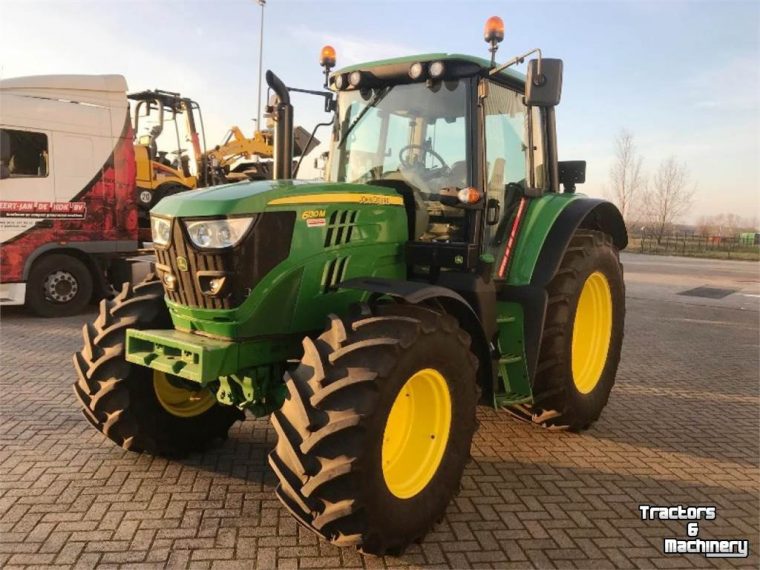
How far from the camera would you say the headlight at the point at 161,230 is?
325cm

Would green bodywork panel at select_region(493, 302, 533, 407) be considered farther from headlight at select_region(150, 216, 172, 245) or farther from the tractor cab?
headlight at select_region(150, 216, 172, 245)

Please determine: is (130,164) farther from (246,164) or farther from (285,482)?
(285,482)

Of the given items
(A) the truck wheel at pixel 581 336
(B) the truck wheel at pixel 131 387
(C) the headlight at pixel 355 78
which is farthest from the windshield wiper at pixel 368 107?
(A) the truck wheel at pixel 581 336

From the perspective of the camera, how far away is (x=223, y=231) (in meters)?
3.04

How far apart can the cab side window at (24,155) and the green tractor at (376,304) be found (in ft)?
19.5

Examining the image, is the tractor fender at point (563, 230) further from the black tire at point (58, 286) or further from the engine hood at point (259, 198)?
the black tire at point (58, 286)

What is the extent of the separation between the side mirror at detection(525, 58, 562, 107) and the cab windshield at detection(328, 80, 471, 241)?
1.75ft

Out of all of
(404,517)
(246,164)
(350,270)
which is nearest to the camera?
(404,517)

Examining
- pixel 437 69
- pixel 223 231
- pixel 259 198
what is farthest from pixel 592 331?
pixel 223 231

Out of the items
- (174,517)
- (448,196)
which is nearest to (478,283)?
(448,196)

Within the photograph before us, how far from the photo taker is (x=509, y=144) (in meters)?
4.39

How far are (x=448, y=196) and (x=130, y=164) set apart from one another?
7356mm

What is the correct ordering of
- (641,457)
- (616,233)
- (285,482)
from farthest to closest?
(616,233)
(641,457)
(285,482)

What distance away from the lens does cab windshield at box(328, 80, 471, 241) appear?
12.9 ft
